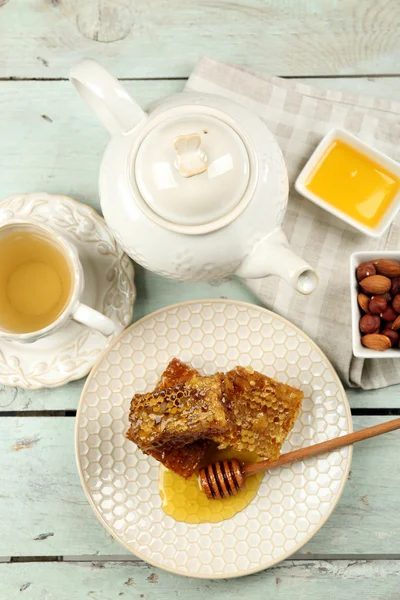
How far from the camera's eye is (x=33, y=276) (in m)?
0.91

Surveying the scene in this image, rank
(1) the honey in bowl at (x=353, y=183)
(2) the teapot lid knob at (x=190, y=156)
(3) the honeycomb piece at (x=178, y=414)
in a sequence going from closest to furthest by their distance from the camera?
(2) the teapot lid knob at (x=190, y=156) < (3) the honeycomb piece at (x=178, y=414) < (1) the honey in bowl at (x=353, y=183)

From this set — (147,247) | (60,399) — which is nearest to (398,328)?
(147,247)

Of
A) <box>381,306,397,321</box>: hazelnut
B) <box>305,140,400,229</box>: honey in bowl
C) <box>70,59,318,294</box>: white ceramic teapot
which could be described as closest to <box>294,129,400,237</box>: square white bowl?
<box>305,140,400,229</box>: honey in bowl

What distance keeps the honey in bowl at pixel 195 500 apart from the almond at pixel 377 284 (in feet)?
0.98

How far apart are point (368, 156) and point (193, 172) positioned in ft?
1.38

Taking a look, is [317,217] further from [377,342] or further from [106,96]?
[106,96]

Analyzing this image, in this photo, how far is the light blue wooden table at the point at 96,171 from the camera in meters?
0.99

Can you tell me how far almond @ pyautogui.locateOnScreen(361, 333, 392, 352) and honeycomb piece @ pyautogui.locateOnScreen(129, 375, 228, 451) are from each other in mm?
219

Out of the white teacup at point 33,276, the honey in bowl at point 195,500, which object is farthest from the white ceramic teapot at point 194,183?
the honey in bowl at point 195,500

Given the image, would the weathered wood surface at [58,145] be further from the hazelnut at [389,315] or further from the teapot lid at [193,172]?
the teapot lid at [193,172]

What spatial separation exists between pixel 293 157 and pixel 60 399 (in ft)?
1.71

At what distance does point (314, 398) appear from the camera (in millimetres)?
938

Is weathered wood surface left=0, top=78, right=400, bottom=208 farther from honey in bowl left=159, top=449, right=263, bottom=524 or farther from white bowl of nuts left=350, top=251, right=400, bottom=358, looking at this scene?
honey in bowl left=159, top=449, right=263, bottom=524

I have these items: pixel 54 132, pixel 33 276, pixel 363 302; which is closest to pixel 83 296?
pixel 33 276
